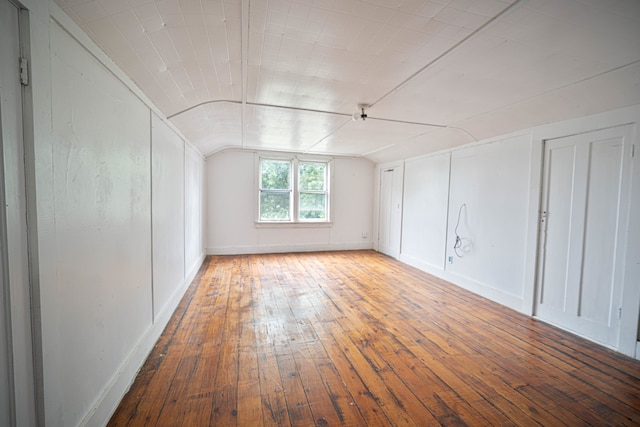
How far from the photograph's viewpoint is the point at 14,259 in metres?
0.97

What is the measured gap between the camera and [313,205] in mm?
6656

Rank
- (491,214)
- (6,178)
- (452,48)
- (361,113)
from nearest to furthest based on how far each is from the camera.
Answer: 1. (6,178)
2. (452,48)
3. (361,113)
4. (491,214)

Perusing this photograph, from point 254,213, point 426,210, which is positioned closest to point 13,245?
point 426,210

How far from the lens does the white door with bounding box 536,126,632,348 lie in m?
2.44

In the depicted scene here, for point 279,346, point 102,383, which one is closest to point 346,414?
point 279,346

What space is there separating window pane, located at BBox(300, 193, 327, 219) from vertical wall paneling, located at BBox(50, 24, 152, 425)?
4.63 m

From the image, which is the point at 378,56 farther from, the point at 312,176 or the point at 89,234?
the point at 312,176

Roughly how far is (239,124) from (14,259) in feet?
10.4

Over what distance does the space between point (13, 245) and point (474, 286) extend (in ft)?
15.0

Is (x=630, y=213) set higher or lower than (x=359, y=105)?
lower

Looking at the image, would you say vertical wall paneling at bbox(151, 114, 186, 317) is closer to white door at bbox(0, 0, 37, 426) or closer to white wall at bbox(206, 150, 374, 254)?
white door at bbox(0, 0, 37, 426)

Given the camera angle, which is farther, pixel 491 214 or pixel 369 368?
pixel 491 214

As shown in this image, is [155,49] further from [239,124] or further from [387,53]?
[239,124]

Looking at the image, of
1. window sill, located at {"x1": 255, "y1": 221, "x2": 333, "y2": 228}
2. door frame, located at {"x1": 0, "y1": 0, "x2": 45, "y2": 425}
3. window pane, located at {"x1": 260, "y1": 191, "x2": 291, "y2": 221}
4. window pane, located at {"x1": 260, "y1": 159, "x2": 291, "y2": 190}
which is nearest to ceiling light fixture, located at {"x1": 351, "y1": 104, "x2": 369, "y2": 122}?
door frame, located at {"x1": 0, "y1": 0, "x2": 45, "y2": 425}
